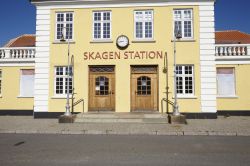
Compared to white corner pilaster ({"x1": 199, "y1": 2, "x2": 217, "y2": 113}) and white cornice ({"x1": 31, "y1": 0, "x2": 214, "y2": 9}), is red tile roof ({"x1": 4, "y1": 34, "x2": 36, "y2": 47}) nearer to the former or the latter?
white cornice ({"x1": 31, "y1": 0, "x2": 214, "y2": 9})

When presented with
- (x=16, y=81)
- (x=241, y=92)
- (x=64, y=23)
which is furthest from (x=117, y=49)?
(x=241, y=92)

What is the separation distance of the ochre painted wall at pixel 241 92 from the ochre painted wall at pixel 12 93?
14.6 metres

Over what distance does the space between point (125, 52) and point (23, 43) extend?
17.7m

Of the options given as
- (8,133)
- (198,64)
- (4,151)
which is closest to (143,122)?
(198,64)

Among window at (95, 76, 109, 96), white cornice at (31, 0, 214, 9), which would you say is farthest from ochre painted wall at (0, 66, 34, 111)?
window at (95, 76, 109, 96)

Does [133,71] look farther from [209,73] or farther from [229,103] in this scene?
[229,103]

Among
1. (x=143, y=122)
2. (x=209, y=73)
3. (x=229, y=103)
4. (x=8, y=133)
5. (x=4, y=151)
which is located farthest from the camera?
(x=229, y=103)

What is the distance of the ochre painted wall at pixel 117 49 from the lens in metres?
17.0

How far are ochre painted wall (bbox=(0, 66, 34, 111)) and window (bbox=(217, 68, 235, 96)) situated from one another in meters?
13.9

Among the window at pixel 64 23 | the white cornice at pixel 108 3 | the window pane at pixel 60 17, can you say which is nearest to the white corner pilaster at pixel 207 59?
the white cornice at pixel 108 3

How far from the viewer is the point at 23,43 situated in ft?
99.9

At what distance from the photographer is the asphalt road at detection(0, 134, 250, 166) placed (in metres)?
6.67

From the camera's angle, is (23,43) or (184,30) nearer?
(184,30)

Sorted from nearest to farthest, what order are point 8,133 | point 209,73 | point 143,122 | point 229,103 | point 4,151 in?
point 4,151
point 8,133
point 143,122
point 209,73
point 229,103
